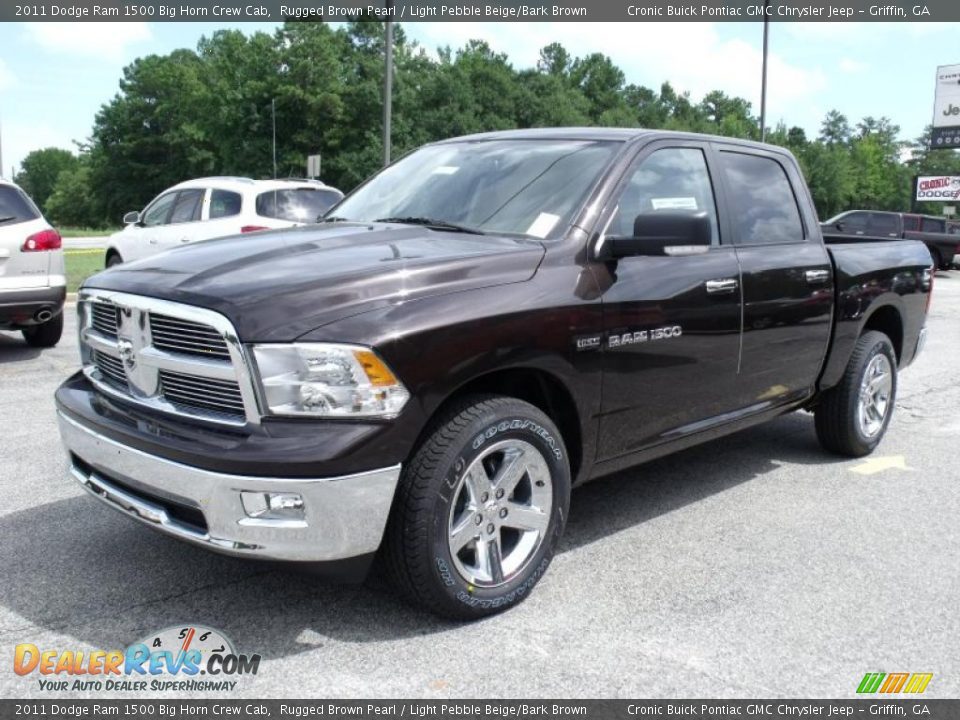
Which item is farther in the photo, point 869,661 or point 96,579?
point 96,579

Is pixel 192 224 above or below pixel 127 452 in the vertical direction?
above

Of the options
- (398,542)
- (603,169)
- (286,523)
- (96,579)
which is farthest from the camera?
(603,169)

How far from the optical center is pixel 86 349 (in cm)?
371

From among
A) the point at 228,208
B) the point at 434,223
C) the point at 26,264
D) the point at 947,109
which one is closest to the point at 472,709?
the point at 434,223

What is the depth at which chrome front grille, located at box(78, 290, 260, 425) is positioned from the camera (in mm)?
2895

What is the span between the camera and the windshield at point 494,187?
3850 mm

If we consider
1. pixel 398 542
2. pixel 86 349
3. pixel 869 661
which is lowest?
pixel 869 661

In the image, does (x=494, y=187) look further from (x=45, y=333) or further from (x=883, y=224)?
(x=883, y=224)

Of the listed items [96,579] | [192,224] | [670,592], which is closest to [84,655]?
[96,579]

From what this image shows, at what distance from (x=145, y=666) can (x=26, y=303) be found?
6.02 metres

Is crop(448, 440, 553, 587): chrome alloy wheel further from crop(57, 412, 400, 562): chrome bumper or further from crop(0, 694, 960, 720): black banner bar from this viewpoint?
crop(0, 694, 960, 720): black banner bar

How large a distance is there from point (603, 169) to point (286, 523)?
2059mm

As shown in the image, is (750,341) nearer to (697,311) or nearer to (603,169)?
(697,311)

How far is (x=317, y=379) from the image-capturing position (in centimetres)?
285
